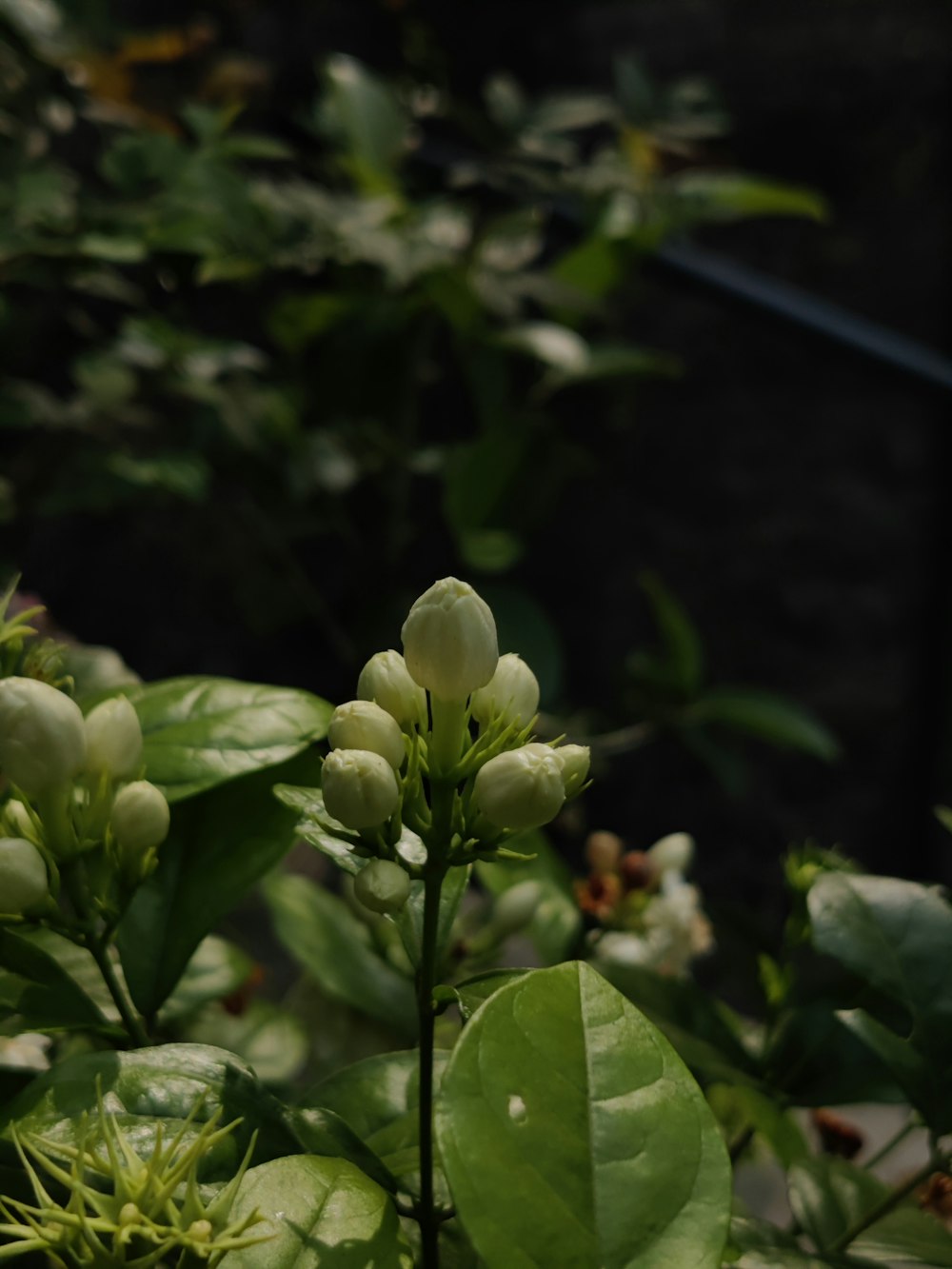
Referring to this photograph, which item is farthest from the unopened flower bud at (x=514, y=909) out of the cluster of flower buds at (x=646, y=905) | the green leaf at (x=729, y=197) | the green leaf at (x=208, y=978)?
the green leaf at (x=729, y=197)

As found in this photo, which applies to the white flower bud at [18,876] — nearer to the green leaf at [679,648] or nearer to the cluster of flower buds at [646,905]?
the cluster of flower buds at [646,905]

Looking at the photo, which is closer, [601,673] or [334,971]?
[334,971]

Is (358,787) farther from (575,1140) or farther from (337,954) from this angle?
(337,954)

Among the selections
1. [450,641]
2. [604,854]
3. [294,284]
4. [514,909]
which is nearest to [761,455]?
[294,284]

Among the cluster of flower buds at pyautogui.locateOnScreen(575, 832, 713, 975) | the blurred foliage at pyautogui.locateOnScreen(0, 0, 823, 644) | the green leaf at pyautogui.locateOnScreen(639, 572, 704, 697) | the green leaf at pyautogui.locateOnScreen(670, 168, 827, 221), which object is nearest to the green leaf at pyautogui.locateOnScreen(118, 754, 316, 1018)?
the cluster of flower buds at pyautogui.locateOnScreen(575, 832, 713, 975)

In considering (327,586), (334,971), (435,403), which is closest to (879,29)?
(435,403)

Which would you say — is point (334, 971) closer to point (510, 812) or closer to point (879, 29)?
point (510, 812)
